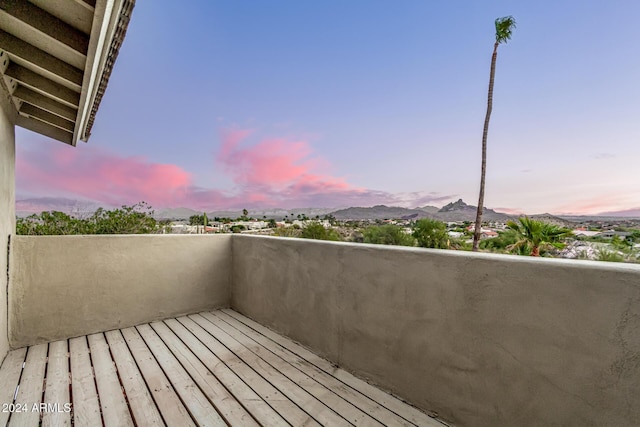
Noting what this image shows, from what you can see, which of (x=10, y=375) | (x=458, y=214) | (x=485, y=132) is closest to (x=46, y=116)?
(x=10, y=375)

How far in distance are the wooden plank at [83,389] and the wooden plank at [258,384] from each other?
77 centimetres

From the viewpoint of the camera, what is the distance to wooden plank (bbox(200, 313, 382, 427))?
1.61 metres

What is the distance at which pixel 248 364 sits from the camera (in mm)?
2203

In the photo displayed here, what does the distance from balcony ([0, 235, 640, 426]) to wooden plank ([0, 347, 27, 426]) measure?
0.02 metres

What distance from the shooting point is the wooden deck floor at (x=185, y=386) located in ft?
5.31

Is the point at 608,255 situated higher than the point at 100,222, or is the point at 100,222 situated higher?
the point at 100,222

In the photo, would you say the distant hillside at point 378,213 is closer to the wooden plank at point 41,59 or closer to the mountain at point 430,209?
the mountain at point 430,209

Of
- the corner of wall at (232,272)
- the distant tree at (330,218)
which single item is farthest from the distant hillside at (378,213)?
the corner of wall at (232,272)

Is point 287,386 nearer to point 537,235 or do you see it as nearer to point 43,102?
point 43,102

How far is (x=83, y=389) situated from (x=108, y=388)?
5.7 inches

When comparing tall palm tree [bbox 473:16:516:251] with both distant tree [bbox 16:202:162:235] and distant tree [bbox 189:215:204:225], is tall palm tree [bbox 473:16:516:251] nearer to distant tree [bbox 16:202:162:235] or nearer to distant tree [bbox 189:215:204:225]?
distant tree [bbox 189:215:204:225]

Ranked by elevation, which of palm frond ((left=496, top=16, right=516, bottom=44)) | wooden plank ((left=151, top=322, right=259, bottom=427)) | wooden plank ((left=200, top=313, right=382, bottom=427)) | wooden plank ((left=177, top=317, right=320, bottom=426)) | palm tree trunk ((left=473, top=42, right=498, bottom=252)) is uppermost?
palm frond ((left=496, top=16, right=516, bottom=44))

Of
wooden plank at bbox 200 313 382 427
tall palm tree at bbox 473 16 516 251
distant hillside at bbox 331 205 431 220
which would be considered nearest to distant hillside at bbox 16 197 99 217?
wooden plank at bbox 200 313 382 427

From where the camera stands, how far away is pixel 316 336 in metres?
2.39
